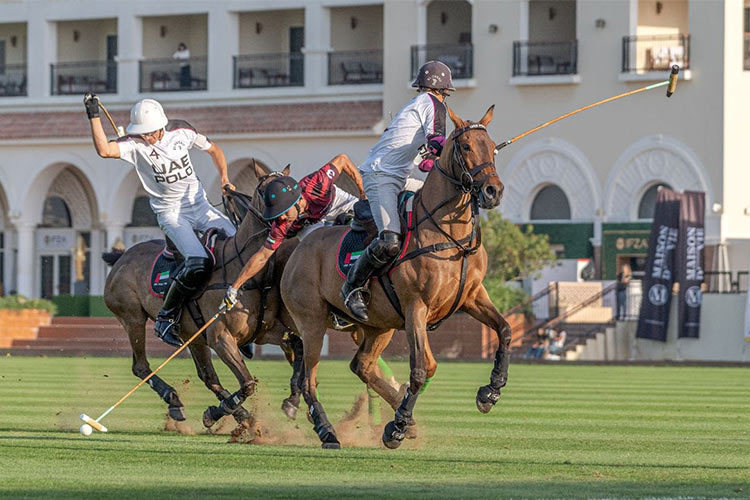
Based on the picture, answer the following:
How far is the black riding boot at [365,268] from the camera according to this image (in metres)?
11.9

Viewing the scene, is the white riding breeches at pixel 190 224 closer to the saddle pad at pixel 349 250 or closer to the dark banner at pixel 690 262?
the saddle pad at pixel 349 250

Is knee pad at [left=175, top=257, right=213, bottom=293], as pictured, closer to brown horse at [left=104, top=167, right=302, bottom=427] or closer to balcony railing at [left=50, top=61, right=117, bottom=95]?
brown horse at [left=104, top=167, right=302, bottom=427]

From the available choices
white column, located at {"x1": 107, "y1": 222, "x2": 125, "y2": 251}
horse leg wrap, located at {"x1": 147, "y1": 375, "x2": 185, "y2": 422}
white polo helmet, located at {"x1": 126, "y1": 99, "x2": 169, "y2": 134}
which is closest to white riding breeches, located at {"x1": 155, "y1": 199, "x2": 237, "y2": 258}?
white polo helmet, located at {"x1": 126, "y1": 99, "x2": 169, "y2": 134}

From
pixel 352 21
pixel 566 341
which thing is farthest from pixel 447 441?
pixel 352 21

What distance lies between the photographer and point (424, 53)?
44.9 metres

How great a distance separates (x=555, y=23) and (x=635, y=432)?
106ft

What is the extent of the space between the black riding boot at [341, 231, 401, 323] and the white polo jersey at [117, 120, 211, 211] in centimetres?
261

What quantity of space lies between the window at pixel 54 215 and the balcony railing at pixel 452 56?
43.3 feet

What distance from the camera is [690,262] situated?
1348 inches

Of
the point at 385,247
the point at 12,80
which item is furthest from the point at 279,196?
the point at 12,80

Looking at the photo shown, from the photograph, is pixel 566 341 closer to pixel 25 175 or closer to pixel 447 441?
pixel 25 175

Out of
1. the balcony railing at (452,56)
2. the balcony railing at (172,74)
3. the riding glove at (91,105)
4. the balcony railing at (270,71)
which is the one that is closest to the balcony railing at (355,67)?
the balcony railing at (270,71)

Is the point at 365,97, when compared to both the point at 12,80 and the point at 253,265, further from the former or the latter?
the point at 253,265

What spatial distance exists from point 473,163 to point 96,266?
38.7 m
